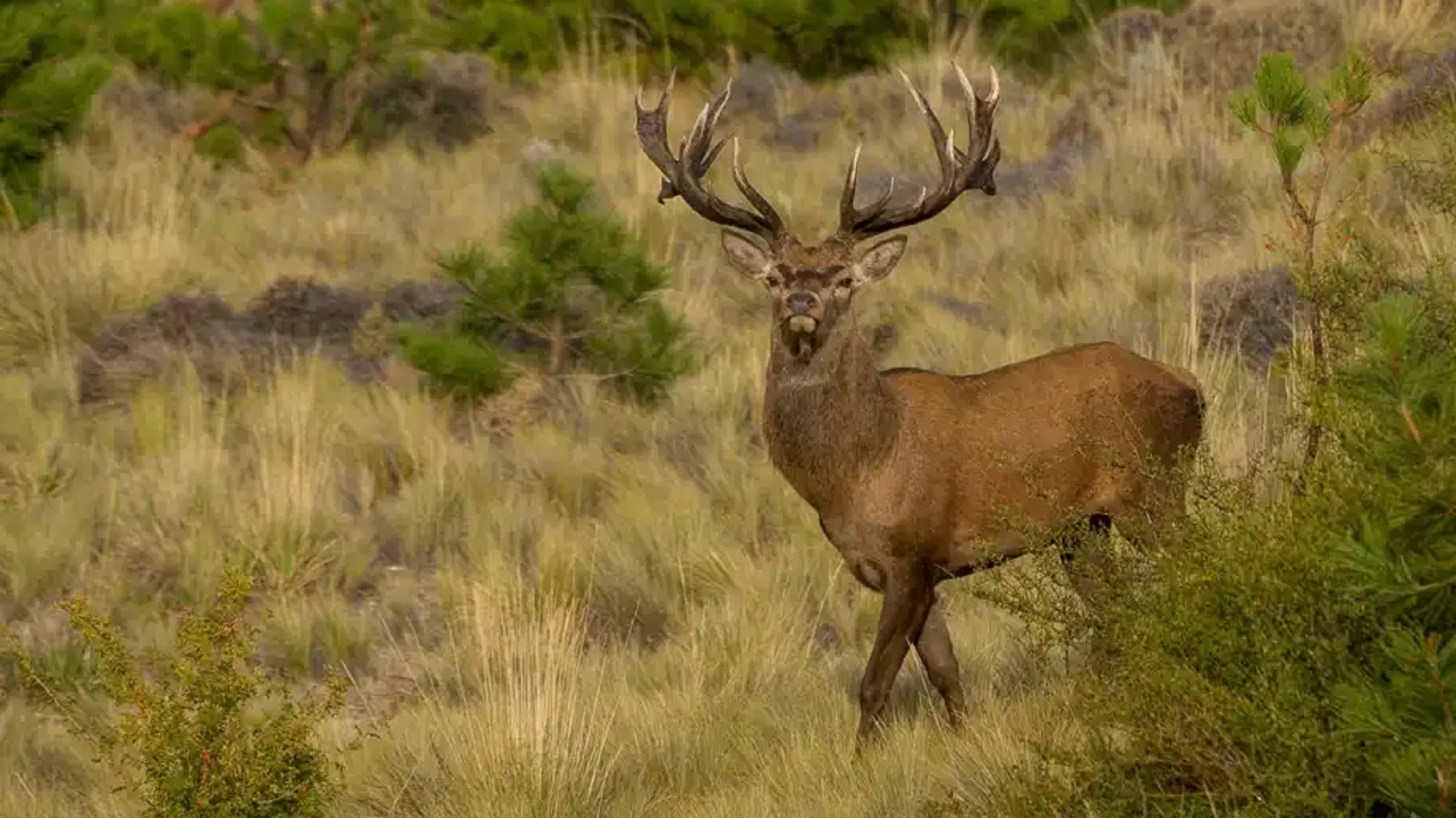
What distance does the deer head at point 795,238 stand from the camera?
7219 millimetres

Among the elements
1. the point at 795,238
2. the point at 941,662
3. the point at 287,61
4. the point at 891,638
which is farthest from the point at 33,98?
the point at 891,638

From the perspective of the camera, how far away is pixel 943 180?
25.5 feet

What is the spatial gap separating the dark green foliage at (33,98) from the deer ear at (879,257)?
848cm

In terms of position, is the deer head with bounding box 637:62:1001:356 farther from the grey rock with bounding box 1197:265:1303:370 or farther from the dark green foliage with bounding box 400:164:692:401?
the dark green foliage with bounding box 400:164:692:401

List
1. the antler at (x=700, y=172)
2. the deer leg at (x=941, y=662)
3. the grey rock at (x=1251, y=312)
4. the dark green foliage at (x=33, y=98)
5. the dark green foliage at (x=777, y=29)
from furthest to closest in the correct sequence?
the dark green foliage at (x=777, y=29)
the dark green foliage at (x=33, y=98)
the grey rock at (x=1251, y=312)
the antler at (x=700, y=172)
the deer leg at (x=941, y=662)

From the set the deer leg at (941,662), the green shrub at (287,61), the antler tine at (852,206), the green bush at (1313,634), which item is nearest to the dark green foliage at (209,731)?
the green bush at (1313,634)

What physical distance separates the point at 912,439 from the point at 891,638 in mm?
672

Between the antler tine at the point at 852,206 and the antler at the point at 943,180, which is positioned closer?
the antler tine at the point at 852,206

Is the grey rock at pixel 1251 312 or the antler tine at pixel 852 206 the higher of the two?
the antler tine at pixel 852 206

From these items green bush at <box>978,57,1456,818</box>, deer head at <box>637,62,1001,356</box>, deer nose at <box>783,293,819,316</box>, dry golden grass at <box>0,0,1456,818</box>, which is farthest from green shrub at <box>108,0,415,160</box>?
green bush at <box>978,57,1456,818</box>

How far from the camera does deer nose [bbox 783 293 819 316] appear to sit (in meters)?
7.10

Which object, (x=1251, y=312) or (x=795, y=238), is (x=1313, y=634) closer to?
(x=795, y=238)

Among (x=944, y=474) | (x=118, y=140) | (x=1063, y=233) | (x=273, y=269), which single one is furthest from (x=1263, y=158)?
(x=118, y=140)

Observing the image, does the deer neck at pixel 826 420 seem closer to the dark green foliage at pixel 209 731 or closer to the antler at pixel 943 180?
the antler at pixel 943 180
